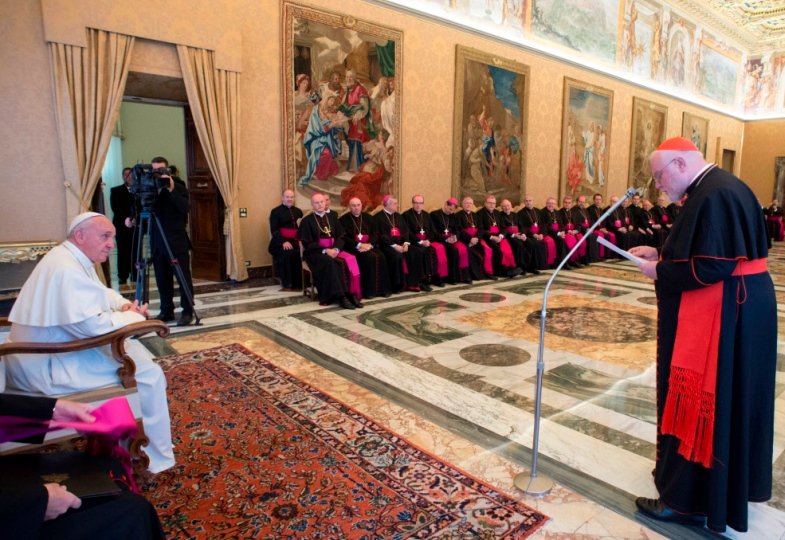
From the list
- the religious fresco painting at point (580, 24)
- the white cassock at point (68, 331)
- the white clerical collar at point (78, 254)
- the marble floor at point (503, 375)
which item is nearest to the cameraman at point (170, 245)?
the marble floor at point (503, 375)

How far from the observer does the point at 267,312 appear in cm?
646

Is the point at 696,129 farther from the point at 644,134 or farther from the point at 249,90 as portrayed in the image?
the point at 249,90

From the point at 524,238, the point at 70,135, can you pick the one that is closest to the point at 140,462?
the point at 70,135

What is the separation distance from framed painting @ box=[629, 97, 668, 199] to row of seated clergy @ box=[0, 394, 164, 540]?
54.4ft

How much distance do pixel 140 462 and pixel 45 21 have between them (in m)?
5.88

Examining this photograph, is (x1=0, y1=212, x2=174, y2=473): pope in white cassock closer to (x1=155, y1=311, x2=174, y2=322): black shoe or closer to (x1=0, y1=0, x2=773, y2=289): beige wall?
(x1=155, y1=311, x2=174, y2=322): black shoe

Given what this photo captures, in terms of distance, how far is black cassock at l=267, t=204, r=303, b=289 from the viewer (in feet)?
25.7

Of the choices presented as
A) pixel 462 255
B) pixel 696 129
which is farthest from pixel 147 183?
pixel 696 129

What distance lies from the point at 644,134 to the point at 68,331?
17.0 meters

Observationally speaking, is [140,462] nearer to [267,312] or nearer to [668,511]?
[668,511]

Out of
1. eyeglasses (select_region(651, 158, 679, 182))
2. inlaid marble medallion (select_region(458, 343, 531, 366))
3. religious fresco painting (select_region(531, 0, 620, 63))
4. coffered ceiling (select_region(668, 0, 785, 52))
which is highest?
coffered ceiling (select_region(668, 0, 785, 52))

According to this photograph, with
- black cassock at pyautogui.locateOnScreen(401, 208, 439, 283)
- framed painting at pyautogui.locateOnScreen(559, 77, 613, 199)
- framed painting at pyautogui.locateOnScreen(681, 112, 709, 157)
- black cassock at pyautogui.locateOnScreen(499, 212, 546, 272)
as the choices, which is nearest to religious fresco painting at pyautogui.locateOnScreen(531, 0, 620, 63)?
framed painting at pyautogui.locateOnScreen(559, 77, 613, 199)

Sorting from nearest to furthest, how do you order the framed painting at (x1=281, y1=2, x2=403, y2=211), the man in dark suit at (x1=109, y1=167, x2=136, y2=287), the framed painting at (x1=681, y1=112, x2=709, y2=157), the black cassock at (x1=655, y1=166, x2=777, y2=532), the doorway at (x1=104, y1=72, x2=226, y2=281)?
1. the black cassock at (x1=655, y1=166, x2=777, y2=532)
2. the doorway at (x1=104, y1=72, x2=226, y2=281)
3. the man in dark suit at (x1=109, y1=167, x2=136, y2=287)
4. the framed painting at (x1=281, y1=2, x2=403, y2=211)
5. the framed painting at (x1=681, y1=112, x2=709, y2=157)

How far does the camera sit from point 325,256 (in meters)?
7.05
